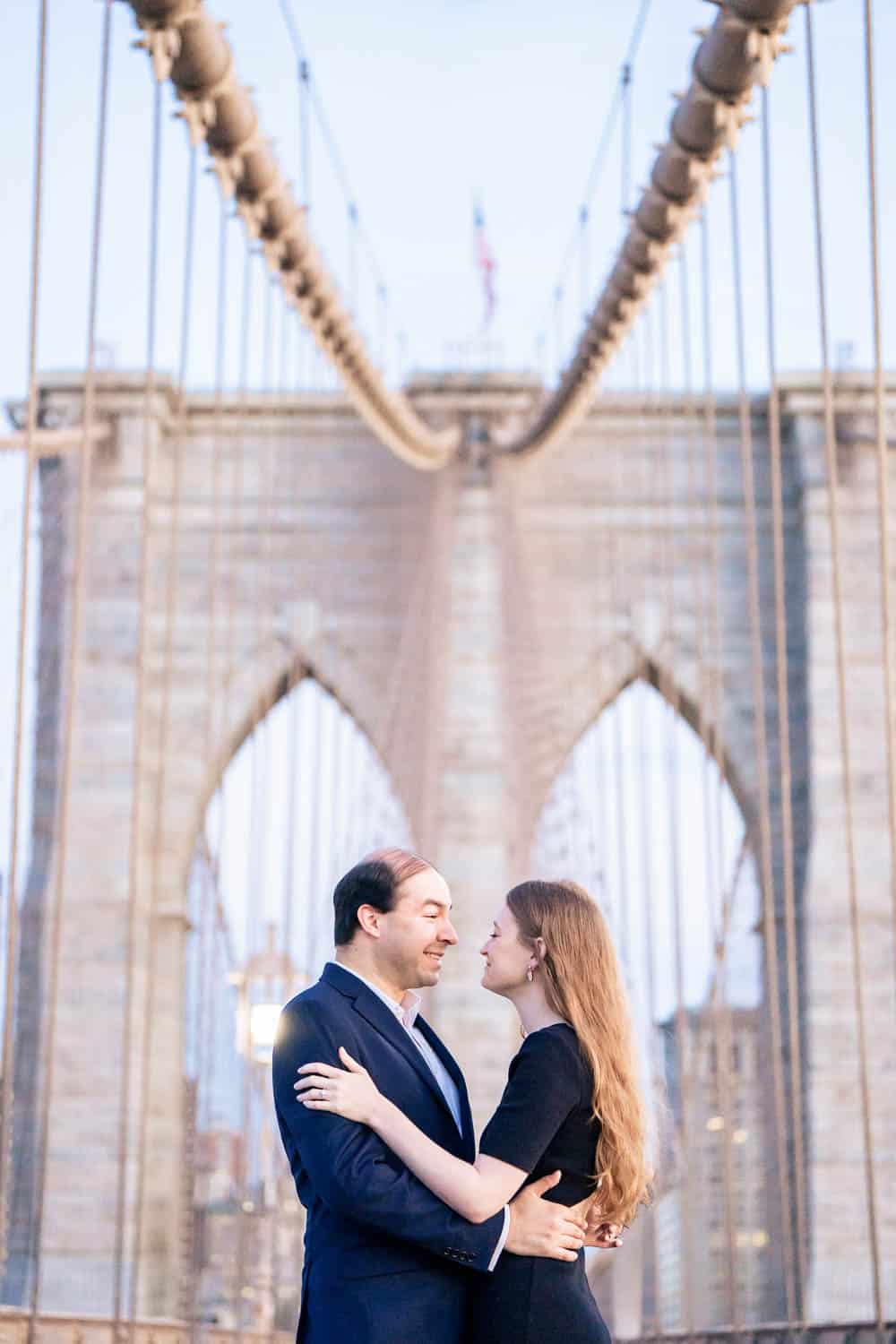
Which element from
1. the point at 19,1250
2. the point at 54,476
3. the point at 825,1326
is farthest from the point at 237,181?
the point at 19,1250

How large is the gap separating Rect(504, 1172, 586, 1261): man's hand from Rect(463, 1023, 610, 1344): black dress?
0.05ft

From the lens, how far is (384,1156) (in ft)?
7.84

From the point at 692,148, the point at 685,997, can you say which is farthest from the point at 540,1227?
the point at 685,997

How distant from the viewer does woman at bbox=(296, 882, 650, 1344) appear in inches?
93.7

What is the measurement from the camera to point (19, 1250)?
16.7m

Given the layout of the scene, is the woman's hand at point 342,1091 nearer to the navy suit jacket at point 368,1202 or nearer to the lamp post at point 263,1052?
the navy suit jacket at point 368,1202

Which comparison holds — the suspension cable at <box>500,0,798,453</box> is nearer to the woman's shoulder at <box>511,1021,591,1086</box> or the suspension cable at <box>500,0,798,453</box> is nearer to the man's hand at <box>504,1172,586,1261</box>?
the woman's shoulder at <box>511,1021,591,1086</box>

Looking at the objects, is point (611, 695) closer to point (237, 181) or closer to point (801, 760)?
point (801, 760)

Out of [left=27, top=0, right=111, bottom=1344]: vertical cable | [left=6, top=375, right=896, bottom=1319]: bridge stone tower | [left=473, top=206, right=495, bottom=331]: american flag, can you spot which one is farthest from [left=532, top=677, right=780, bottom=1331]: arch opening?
[left=27, top=0, right=111, bottom=1344]: vertical cable

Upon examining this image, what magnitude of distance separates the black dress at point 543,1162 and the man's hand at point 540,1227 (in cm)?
1

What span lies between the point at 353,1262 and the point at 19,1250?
15.1 m

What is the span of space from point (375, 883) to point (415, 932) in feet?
0.23

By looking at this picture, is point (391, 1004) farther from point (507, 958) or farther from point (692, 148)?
point (692, 148)

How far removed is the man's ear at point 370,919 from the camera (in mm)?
2516
